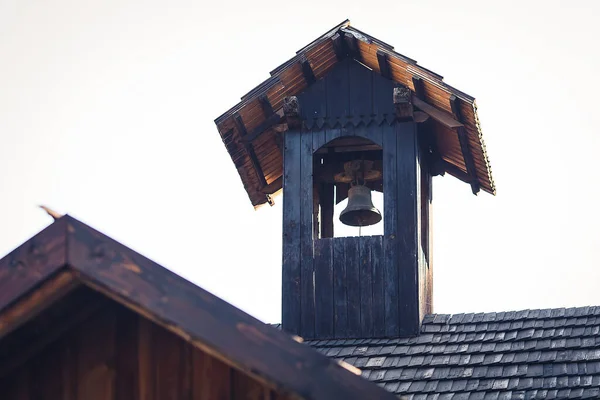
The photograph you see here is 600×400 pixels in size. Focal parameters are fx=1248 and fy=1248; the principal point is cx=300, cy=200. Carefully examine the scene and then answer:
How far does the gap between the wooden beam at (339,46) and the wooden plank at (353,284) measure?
1.88 meters

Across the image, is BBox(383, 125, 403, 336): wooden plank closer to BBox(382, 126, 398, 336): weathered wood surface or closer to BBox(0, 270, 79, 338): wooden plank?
BBox(382, 126, 398, 336): weathered wood surface

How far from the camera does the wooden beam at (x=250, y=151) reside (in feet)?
39.6

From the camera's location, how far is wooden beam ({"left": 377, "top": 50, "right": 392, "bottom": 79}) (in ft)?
38.4

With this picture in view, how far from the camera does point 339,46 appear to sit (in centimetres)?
1211

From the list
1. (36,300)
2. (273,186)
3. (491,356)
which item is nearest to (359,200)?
(273,186)

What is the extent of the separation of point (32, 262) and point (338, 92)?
7378mm

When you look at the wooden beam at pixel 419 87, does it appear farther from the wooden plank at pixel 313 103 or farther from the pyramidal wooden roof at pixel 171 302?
the pyramidal wooden roof at pixel 171 302

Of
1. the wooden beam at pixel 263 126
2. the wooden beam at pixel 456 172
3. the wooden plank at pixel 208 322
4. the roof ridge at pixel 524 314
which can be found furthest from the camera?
the wooden beam at pixel 456 172

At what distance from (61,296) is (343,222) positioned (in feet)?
22.7

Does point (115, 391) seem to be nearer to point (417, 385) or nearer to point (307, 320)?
point (417, 385)

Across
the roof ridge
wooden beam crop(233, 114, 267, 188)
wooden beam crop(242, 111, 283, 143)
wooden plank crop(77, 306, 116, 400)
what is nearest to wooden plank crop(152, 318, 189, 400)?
wooden plank crop(77, 306, 116, 400)

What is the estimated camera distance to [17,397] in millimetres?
5820

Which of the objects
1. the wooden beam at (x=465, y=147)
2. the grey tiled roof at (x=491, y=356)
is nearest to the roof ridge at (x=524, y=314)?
the grey tiled roof at (x=491, y=356)

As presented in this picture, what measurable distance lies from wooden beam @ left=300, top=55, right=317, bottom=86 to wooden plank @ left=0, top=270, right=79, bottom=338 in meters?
6.91
